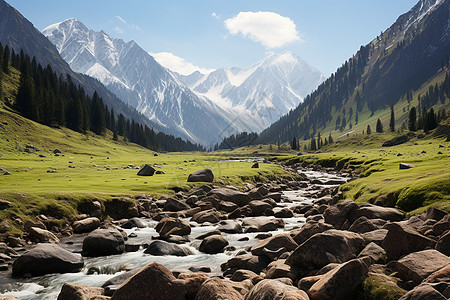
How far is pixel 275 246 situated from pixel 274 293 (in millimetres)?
Result: 8691

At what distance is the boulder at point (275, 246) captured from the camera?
17.3 metres

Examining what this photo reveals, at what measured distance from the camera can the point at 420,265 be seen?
1027 cm

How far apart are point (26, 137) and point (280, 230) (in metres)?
99.2

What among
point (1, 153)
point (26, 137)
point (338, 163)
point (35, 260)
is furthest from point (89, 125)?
point (35, 260)

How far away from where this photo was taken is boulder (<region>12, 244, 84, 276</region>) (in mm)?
16203

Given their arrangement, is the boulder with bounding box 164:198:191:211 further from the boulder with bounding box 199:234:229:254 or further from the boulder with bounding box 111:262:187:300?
A: the boulder with bounding box 111:262:187:300

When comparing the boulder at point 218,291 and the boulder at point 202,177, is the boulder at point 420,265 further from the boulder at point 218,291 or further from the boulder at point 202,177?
the boulder at point 202,177

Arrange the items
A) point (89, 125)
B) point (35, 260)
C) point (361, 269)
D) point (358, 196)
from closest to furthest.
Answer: point (361, 269) < point (35, 260) < point (358, 196) < point (89, 125)

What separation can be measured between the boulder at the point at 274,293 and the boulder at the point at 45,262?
11.9 metres

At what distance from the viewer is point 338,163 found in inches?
3863

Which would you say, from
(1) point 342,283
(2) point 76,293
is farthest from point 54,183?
(1) point 342,283

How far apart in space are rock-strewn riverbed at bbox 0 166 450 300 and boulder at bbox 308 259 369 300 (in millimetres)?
32

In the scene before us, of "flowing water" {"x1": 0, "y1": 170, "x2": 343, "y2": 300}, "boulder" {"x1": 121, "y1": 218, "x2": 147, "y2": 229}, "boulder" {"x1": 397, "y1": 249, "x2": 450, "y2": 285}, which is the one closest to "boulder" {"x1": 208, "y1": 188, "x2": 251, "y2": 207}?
"flowing water" {"x1": 0, "y1": 170, "x2": 343, "y2": 300}

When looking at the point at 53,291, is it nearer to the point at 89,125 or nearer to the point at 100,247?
the point at 100,247
